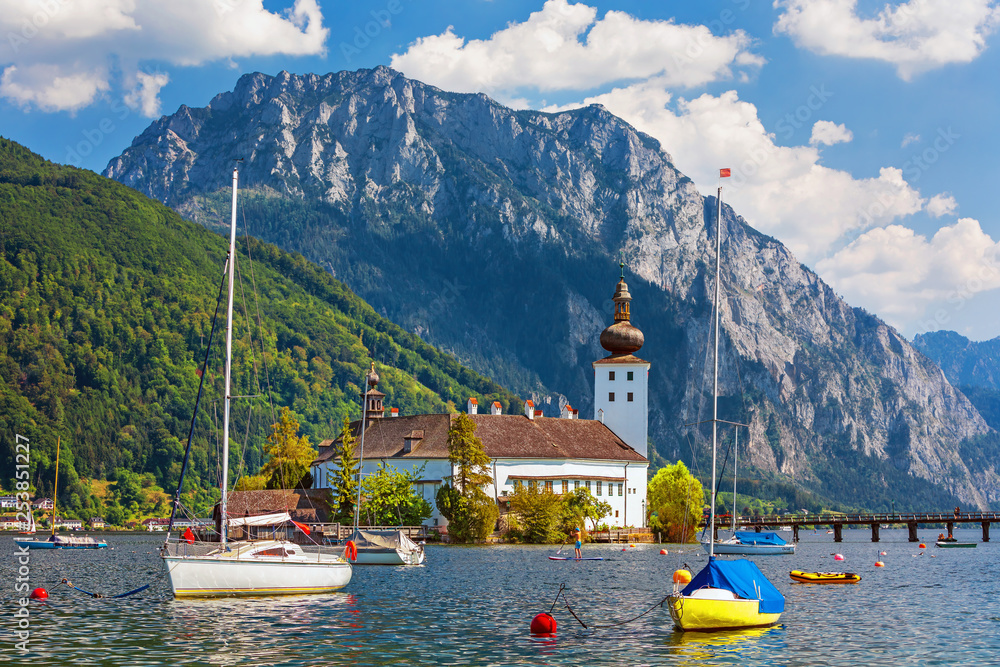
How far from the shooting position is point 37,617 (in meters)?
46.2

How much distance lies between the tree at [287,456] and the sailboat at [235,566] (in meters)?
78.5

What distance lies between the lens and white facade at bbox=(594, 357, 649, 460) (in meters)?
144

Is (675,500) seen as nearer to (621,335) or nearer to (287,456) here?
(621,335)

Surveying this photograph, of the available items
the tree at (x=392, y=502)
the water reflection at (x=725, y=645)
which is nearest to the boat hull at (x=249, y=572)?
the water reflection at (x=725, y=645)

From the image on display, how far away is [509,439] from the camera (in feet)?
423

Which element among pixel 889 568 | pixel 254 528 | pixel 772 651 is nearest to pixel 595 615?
pixel 772 651

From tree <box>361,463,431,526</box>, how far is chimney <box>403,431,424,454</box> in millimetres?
6698

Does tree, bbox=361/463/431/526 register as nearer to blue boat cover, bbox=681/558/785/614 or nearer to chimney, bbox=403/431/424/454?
chimney, bbox=403/431/424/454

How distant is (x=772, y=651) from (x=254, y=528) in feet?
257

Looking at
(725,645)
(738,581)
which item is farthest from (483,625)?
(738,581)

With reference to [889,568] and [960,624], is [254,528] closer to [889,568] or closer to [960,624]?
[889,568]

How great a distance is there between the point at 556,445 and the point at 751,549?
3003 centimetres

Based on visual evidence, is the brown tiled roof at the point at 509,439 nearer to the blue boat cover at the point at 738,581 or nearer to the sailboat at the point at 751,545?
the sailboat at the point at 751,545

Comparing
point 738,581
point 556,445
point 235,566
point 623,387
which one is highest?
point 623,387
